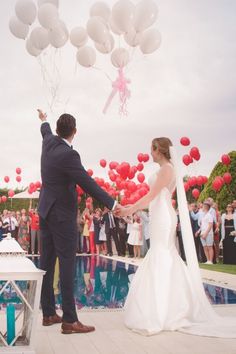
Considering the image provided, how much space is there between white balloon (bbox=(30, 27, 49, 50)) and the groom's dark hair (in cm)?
517

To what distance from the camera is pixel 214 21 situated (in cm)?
1355

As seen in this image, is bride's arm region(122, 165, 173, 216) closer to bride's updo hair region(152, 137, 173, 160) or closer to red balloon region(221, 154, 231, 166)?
bride's updo hair region(152, 137, 173, 160)

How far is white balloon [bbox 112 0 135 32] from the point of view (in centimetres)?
902

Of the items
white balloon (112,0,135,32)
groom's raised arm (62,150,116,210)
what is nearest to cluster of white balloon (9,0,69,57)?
white balloon (112,0,135,32)

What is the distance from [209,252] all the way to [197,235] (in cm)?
88

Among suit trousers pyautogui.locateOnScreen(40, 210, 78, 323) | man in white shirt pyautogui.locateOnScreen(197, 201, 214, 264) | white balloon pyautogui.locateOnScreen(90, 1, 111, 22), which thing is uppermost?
white balloon pyautogui.locateOnScreen(90, 1, 111, 22)

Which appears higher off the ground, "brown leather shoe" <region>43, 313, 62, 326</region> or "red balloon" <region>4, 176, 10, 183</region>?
"red balloon" <region>4, 176, 10, 183</region>

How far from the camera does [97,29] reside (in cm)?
922

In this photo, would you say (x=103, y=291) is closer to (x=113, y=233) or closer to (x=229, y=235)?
(x=229, y=235)

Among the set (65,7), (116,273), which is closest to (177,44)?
(65,7)

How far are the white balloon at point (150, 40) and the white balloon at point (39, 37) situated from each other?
1.80m

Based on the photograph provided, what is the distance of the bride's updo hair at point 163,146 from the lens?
16.7 feet

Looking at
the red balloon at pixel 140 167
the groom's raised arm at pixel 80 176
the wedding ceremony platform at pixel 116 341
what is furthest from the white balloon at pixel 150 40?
the red balloon at pixel 140 167

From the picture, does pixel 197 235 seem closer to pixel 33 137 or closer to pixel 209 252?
pixel 209 252
